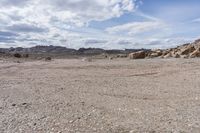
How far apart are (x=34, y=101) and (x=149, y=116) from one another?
4534mm

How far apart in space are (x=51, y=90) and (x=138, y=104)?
508 centimetres

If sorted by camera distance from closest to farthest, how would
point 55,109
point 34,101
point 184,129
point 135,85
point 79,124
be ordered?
point 184,129 → point 79,124 → point 55,109 → point 34,101 → point 135,85

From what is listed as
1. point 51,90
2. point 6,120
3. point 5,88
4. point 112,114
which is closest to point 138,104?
point 112,114

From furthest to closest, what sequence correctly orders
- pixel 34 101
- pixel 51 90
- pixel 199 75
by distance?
pixel 199 75 < pixel 51 90 < pixel 34 101

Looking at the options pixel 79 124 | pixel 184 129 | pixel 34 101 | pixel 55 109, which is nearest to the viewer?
pixel 184 129

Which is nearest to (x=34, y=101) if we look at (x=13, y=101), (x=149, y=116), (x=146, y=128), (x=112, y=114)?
(x=13, y=101)

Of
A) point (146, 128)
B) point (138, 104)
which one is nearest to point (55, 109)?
point (138, 104)

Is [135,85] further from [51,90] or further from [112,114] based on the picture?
[112,114]

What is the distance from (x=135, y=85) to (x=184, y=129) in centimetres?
835

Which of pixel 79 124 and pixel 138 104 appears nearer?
pixel 79 124

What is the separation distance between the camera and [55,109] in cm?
1081

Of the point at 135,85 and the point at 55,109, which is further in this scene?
the point at 135,85

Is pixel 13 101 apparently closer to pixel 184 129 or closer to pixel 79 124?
pixel 79 124

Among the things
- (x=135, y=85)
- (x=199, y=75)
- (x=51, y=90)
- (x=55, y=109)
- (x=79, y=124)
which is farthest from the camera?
(x=199, y=75)
